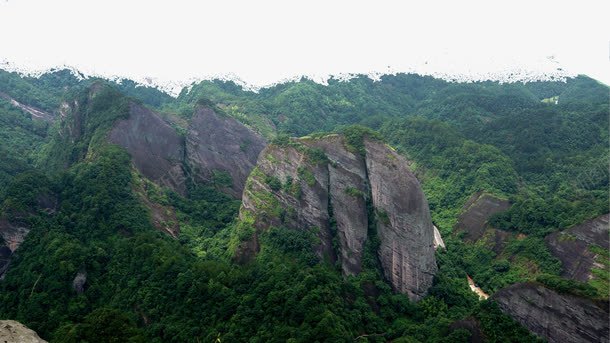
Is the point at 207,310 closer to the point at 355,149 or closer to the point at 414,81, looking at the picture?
the point at 355,149

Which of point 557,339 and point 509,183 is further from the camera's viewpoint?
point 509,183

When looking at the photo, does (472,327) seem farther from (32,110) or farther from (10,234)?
(32,110)

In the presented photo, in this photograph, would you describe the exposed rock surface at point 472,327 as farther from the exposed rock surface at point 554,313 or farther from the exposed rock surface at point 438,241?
the exposed rock surface at point 438,241

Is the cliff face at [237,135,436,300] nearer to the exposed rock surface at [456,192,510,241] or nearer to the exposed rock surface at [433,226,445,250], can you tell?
the exposed rock surface at [433,226,445,250]

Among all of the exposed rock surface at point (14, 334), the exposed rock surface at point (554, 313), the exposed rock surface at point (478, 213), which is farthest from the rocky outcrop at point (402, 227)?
the exposed rock surface at point (14, 334)

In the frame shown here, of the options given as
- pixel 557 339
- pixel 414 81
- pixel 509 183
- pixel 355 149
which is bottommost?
pixel 557 339

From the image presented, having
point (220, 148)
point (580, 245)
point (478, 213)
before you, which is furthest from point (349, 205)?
point (220, 148)

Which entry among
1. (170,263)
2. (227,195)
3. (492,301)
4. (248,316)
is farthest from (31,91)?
(492,301)
